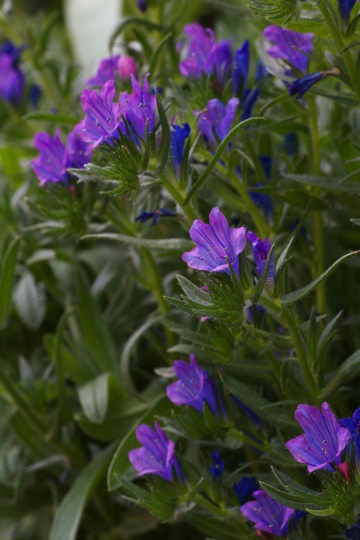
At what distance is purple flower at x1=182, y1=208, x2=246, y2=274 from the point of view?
382mm

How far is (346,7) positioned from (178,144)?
0.12m

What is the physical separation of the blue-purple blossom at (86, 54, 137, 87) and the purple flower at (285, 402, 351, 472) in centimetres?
28

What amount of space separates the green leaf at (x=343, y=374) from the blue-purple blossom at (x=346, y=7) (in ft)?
0.62

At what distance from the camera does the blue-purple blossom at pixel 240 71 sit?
1.69 ft

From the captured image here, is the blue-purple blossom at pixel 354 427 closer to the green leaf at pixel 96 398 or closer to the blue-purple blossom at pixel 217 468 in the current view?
the blue-purple blossom at pixel 217 468

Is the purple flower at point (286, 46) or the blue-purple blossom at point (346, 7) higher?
the blue-purple blossom at point (346, 7)

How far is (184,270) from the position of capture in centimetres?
62

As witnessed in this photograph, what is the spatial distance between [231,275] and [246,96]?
0.18 meters

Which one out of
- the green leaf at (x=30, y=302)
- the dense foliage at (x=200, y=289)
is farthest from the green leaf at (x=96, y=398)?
the green leaf at (x=30, y=302)

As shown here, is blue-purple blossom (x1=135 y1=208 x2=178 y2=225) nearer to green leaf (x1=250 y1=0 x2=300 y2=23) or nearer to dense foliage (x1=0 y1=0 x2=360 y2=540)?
dense foliage (x1=0 y1=0 x2=360 y2=540)

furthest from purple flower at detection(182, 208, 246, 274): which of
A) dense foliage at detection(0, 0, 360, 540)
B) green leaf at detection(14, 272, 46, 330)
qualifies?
green leaf at detection(14, 272, 46, 330)

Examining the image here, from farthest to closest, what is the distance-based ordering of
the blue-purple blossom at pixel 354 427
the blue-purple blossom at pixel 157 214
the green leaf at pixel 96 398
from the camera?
the green leaf at pixel 96 398, the blue-purple blossom at pixel 157 214, the blue-purple blossom at pixel 354 427

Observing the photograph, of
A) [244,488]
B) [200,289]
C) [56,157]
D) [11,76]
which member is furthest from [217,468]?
[11,76]

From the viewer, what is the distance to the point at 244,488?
467 mm
